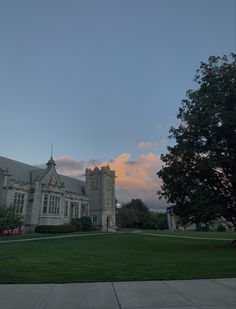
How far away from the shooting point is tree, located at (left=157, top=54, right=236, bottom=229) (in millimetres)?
24125

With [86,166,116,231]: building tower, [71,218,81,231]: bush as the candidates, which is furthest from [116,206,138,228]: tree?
[71,218,81,231]: bush

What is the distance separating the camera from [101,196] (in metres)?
68.7

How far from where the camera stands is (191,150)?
84.2ft

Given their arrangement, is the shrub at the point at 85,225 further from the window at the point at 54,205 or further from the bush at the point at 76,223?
the window at the point at 54,205

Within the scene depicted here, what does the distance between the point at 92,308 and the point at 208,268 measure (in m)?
6.83

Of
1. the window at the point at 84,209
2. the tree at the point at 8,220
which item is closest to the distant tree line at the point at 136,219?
the window at the point at 84,209

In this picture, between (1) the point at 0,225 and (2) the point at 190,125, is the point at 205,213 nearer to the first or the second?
(2) the point at 190,125

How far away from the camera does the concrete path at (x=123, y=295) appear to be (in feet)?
23.6

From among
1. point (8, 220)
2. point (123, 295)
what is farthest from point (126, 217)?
point (123, 295)

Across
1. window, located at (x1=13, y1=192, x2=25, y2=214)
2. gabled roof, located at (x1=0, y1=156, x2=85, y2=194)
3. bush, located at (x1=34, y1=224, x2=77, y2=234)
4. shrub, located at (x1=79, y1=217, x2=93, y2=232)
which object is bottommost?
bush, located at (x1=34, y1=224, x2=77, y2=234)

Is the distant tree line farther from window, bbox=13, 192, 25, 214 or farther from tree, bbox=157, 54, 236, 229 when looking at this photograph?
tree, bbox=157, 54, 236, 229

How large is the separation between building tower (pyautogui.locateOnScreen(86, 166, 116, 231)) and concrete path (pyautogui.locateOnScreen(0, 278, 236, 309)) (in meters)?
59.0

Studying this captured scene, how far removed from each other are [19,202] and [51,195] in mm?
5704

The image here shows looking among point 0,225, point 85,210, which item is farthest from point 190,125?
point 85,210
